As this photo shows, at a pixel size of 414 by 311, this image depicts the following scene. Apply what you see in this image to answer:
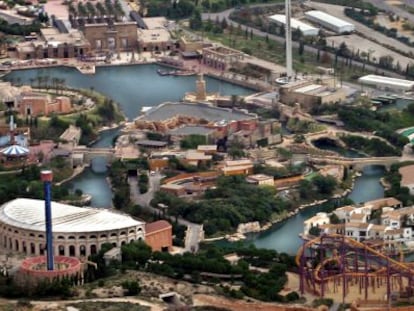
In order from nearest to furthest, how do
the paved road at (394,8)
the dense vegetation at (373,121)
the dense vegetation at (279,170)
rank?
the dense vegetation at (279,170)
the dense vegetation at (373,121)
the paved road at (394,8)

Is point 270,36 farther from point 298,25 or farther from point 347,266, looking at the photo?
point 347,266

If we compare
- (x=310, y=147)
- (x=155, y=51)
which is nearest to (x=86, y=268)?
(x=310, y=147)

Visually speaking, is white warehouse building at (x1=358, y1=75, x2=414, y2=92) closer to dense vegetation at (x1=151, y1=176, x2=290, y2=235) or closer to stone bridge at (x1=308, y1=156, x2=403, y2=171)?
stone bridge at (x1=308, y1=156, x2=403, y2=171)

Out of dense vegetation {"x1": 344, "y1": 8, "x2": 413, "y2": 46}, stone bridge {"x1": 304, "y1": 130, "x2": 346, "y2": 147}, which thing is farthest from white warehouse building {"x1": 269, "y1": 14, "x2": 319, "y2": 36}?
stone bridge {"x1": 304, "y1": 130, "x2": 346, "y2": 147}

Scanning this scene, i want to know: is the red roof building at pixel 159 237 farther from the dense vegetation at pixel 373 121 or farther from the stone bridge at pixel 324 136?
the dense vegetation at pixel 373 121

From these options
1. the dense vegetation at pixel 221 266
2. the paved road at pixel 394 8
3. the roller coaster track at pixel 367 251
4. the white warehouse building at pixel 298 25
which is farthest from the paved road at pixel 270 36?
the roller coaster track at pixel 367 251

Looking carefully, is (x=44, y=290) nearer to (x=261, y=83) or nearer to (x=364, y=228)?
(x=364, y=228)
